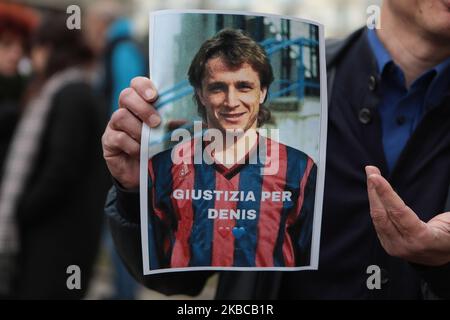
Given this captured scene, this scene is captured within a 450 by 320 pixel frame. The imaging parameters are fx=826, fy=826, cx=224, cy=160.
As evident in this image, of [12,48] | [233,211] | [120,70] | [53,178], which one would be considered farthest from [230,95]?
[120,70]

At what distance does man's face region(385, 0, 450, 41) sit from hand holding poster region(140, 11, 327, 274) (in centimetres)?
20

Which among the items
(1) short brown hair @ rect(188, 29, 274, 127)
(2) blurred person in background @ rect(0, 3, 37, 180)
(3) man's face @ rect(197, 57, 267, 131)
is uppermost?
(2) blurred person in background @ rect(0, 3, 37, 180)

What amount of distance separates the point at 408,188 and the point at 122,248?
509 millimetres

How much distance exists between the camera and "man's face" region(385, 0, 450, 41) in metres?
1.34

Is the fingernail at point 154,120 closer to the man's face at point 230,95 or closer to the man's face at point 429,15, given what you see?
the man's face at point 230,95

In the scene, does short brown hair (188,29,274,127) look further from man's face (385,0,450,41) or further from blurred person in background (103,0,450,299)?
man's face (385,0,450,41)

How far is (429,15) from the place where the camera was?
136 cm

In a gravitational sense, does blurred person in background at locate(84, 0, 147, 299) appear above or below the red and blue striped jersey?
above

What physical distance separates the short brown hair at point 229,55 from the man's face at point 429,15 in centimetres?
30

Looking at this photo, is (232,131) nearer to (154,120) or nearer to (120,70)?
(154,120)

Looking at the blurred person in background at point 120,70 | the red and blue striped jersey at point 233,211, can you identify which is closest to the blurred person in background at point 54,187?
the blurred person in background at point 120,70

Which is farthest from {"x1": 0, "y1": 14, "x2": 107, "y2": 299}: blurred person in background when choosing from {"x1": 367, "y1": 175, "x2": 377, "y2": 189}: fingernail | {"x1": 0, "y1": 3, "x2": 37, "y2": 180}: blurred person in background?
{"x1": 367, "y1": 175, "x2": 377, "y2": 189}: fingernail

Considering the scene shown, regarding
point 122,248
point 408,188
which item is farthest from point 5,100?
point 408,188

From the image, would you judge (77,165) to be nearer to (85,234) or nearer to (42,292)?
(85,234)
